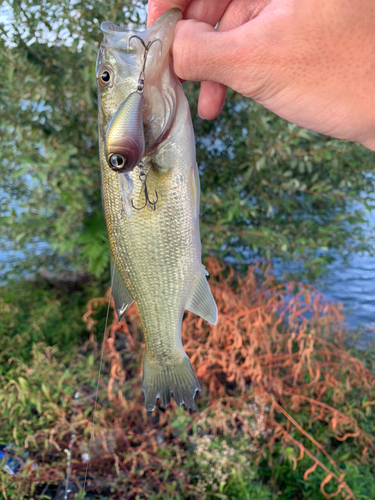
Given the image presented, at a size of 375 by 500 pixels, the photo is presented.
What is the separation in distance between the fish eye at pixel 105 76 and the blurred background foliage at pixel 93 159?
1349mm

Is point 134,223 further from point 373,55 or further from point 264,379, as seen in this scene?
point 264,379

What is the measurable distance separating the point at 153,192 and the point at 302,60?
574mm

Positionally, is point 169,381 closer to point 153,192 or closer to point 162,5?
point 153,192

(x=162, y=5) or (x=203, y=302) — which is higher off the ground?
(x=162, y=5)

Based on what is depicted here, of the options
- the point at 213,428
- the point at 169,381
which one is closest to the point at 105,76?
the point at 169,381

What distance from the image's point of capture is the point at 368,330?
363cm

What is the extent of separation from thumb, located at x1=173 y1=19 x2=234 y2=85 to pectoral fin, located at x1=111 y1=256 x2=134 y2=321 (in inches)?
27.8

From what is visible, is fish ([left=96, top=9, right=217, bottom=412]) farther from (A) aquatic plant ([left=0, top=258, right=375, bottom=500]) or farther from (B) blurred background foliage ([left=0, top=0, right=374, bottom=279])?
(B) blurred background foliage ([left=0, top=0, right=374, bottom=279])

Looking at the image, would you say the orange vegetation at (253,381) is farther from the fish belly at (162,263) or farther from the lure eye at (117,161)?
the lure eye at (117,161)

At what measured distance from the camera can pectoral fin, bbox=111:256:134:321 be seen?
1316 mm

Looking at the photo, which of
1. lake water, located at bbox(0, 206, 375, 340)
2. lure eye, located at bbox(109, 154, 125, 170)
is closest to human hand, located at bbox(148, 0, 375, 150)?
lure eye, located at bbox(109, 154, 125, 170)

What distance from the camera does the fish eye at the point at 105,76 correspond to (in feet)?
3.56

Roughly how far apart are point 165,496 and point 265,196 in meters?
2.31

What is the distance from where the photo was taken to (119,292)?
134 cm
